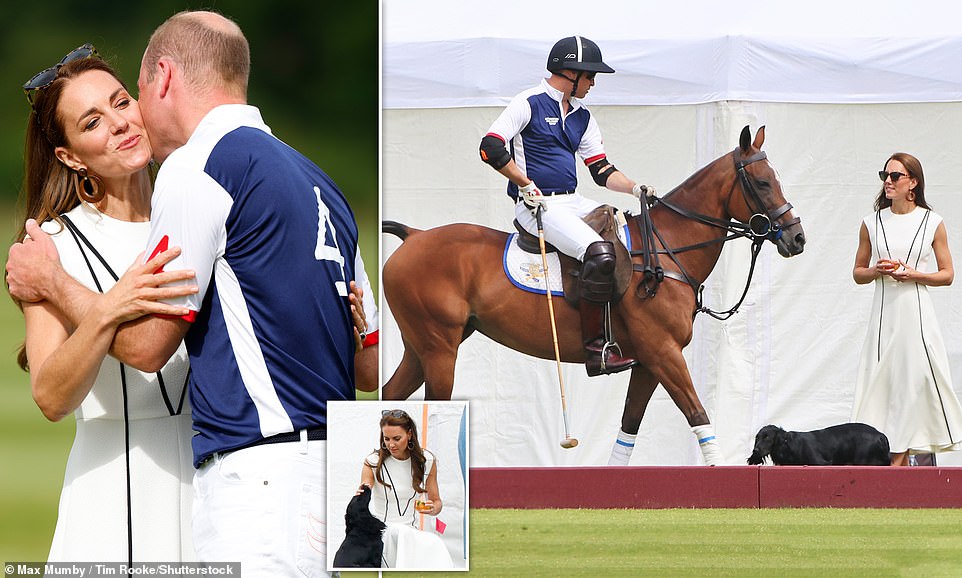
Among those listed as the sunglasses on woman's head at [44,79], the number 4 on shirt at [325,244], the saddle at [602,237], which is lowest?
the number 4 on shirt at [325,244]

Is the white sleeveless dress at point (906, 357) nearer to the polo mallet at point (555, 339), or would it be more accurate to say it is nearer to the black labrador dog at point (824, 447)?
the black labrador dog at point (824, 447)

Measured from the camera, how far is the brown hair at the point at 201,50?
1.88 m

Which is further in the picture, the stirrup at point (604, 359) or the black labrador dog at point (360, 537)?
the stirrup at point (604, 359)

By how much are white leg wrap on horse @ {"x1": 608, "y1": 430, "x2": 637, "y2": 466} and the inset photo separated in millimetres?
2440

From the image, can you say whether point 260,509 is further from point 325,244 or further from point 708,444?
point 708,444

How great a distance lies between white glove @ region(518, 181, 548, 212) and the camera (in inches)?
176

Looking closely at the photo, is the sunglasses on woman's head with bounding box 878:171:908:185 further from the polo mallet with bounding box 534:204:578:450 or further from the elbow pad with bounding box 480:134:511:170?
the elbow pad with bounding box 480:134:511:170

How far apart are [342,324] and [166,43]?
53cm

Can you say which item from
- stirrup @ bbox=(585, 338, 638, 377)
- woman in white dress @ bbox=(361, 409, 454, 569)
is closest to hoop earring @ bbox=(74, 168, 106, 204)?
woman in white dress @ bbox=(361, 409, 454, 569)

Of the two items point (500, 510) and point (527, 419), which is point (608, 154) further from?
point (500, 510)

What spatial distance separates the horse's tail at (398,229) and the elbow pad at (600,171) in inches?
28.0

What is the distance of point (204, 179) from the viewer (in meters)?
1.74

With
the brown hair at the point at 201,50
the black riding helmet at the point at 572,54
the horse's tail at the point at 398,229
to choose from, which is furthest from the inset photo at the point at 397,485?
the black riding helmet at the point at 572,54

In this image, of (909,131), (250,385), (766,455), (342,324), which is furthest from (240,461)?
(909,131)
